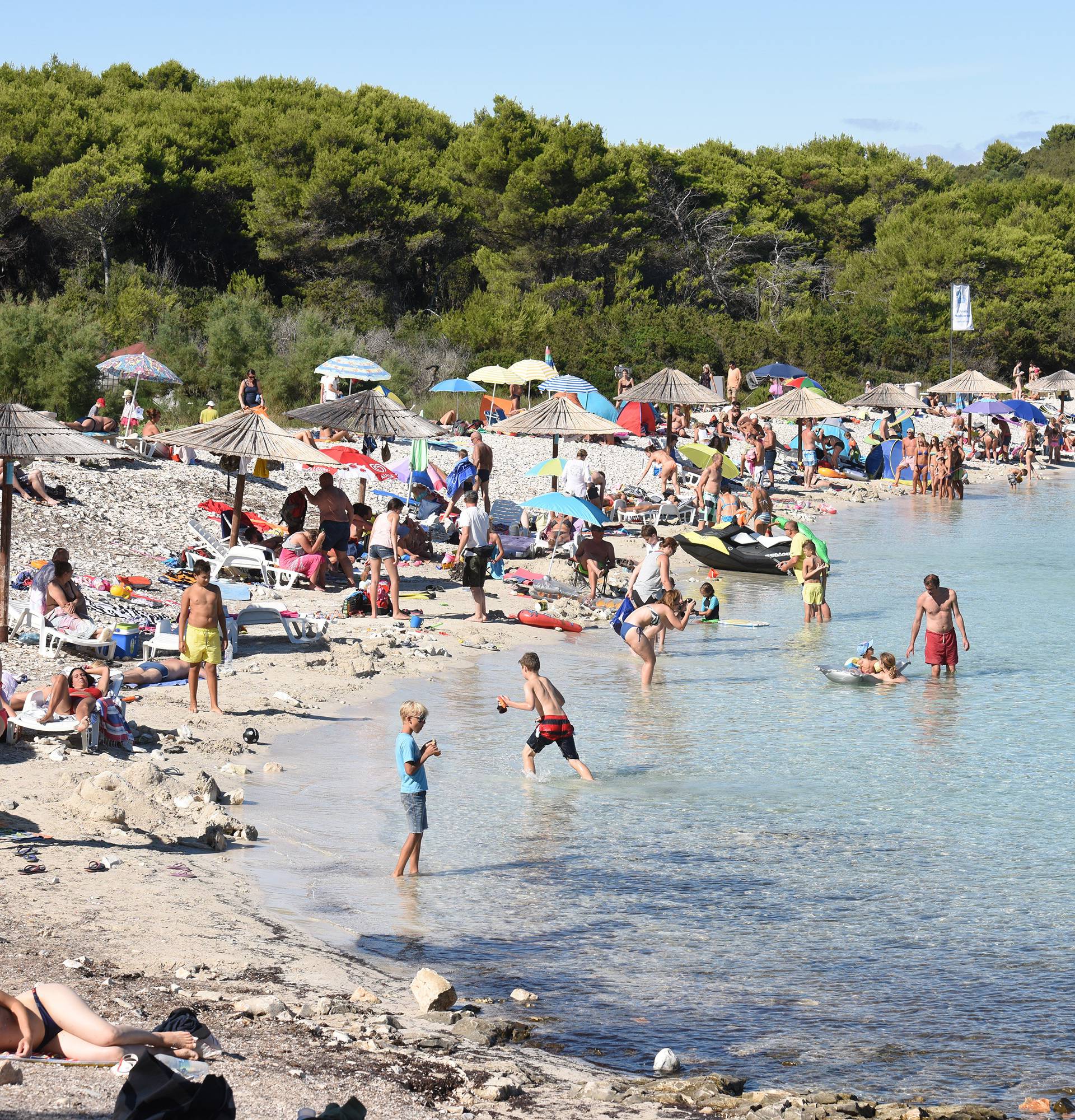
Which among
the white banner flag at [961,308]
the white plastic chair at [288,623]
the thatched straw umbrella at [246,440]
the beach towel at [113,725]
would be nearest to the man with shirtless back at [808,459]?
the white banner flag at [961,308]

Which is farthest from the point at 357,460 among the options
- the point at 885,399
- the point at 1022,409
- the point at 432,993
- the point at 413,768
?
the point at 1022,409

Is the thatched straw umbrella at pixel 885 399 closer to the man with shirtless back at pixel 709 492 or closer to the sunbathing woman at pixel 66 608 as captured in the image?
the man with shirtless back at pixel 709 492

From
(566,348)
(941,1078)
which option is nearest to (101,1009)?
(941,1078)

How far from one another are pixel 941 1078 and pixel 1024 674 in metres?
10.5

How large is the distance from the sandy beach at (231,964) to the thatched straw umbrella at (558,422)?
354 inches

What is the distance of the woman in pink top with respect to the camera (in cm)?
1623

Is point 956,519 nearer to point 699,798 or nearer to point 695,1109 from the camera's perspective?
point 699,798

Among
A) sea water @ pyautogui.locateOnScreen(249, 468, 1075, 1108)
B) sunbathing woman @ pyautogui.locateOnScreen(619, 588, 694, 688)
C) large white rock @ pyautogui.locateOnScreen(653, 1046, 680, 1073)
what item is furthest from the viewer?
sunbathing woman @ pyautogui.locateOnScreen(619, 588, 694, 688)

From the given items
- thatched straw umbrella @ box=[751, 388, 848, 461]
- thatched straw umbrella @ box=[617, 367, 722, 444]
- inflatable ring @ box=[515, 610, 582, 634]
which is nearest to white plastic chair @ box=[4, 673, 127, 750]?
inflatable ring @ box=[515, 610, 582, 634]

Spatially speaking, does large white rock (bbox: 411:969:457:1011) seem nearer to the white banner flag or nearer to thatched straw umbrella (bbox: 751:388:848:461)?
thatched straw umbrella (bbox: 751:388:848:461)

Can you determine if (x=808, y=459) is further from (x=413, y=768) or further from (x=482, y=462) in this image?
(x=413, y=768)

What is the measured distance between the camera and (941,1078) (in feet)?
20.4

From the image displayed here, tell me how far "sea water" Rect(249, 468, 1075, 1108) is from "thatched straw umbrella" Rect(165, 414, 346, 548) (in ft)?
9.29

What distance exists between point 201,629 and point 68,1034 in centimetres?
586
